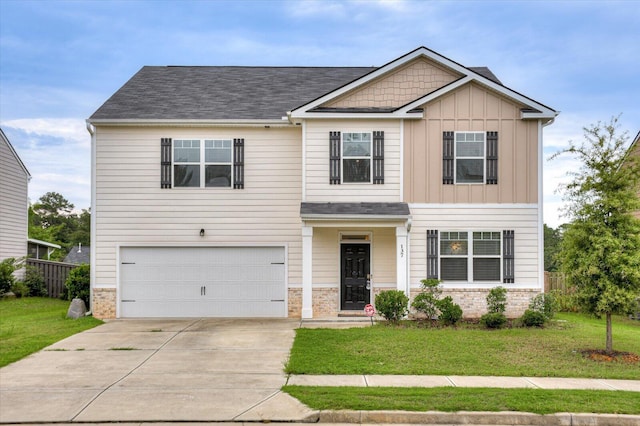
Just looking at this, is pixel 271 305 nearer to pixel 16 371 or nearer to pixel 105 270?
pixel 105 270

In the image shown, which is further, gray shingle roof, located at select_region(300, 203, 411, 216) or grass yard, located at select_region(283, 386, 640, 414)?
gray shingle roof, located at select_region(300, 203, 411, 216)

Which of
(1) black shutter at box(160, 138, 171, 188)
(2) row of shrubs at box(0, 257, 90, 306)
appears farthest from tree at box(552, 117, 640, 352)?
(2) row of shrubs at box(0, 257, 90, 306)

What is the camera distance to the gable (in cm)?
1527

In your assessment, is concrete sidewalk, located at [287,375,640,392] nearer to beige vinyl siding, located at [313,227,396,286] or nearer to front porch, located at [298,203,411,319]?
front porch, located at [298,203,411,319]

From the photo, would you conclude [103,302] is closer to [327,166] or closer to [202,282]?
[202,282]

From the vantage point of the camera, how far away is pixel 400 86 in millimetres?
15523

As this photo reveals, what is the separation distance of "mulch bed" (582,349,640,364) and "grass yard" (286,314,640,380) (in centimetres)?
15

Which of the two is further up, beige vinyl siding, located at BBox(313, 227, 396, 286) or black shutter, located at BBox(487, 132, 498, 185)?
black shutter, located at BBox(487, 132, 498, 185)

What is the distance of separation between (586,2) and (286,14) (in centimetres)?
Answer: 1050

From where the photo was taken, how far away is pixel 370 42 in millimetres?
23438

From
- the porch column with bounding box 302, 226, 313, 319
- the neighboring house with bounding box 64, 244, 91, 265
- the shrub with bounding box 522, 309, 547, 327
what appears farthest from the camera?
the neighboring house with bounding box 64, 244, 91, 265

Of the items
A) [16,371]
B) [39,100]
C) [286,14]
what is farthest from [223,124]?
[39,100]

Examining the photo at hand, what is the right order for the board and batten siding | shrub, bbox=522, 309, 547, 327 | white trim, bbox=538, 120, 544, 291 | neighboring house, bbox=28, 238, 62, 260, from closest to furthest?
shrub, bbox=522, 309, 547, 327, white trim, bbox=538, 120, 544, 291, the board and batten siding, neighboring house, bbox=28, 238, 62, 260

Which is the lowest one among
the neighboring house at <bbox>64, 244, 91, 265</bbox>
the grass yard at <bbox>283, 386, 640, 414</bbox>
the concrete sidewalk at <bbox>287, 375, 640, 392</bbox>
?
the neighboring house at <bbox>64, 244, 91, 265</bbox>
